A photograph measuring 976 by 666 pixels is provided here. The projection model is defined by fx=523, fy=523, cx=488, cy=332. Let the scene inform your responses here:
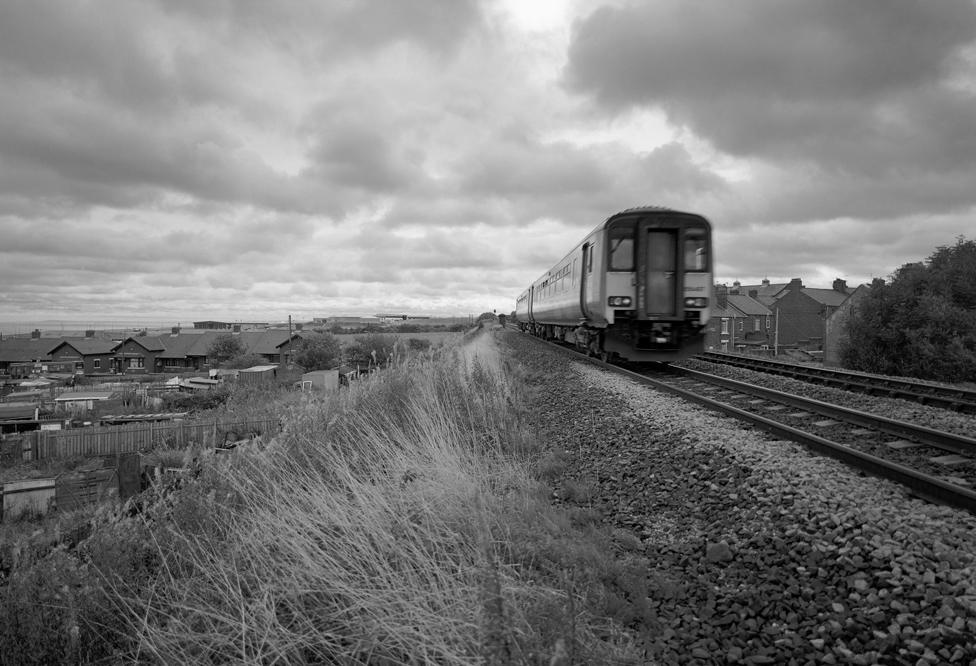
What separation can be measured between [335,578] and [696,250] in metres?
10.9

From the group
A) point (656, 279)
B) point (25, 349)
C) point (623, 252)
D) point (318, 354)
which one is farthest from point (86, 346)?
point (656, 279)

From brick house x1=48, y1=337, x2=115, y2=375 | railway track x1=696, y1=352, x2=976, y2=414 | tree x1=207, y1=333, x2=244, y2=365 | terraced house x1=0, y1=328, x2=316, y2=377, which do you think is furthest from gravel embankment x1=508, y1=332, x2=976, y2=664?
brick house x1=48, y1=337, x2=115, y2=375

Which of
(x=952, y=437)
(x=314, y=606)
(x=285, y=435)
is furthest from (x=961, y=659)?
(x=285, y=435)

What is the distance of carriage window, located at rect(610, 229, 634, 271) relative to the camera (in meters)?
11.7

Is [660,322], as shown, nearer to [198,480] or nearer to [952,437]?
[952,437]

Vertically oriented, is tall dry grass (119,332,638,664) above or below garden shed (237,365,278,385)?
above

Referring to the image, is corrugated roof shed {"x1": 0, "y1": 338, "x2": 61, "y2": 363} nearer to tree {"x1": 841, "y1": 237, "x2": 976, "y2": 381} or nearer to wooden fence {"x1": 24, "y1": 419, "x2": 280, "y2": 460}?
wooden fence {"x1": 24, "y1": 419, "x2": 280, "y2": 460}

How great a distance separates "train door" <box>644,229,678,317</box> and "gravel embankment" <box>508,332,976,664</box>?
6.52 m

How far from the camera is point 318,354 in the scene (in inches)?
2488

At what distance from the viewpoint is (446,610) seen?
253 cm

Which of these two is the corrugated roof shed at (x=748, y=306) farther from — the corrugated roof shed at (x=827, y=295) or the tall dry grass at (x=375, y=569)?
the tall dry grass at (x=375, y=569)

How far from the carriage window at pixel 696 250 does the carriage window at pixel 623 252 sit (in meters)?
1.22

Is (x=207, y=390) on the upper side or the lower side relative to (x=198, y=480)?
lower

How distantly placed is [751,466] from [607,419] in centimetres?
273
